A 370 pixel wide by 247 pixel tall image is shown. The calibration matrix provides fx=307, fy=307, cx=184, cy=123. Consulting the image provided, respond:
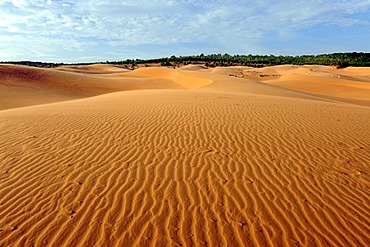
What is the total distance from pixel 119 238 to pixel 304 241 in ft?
7.83

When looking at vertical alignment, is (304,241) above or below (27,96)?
above

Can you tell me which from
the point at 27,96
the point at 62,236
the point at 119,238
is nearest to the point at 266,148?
the point at 119,238

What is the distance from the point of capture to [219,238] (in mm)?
3988

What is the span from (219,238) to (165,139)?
4.49 meters

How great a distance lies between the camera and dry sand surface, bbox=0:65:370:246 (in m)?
4.11

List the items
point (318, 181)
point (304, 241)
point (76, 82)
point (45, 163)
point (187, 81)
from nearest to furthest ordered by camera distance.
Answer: point (304, 241)
point (318, 181)
point (45, 163)
point (76, 82)
point (187, 81)

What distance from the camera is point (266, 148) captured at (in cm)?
752

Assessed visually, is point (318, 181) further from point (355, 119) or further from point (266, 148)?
point (355, 119)

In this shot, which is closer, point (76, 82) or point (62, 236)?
point (62, 236)

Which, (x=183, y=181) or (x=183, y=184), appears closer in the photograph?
(x=183, y=184)

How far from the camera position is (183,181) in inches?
219

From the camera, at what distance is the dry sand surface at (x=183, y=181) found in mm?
4113

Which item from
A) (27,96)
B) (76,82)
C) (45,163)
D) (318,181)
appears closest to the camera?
(318,181)

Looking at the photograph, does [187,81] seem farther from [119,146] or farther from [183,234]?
[183,234]
